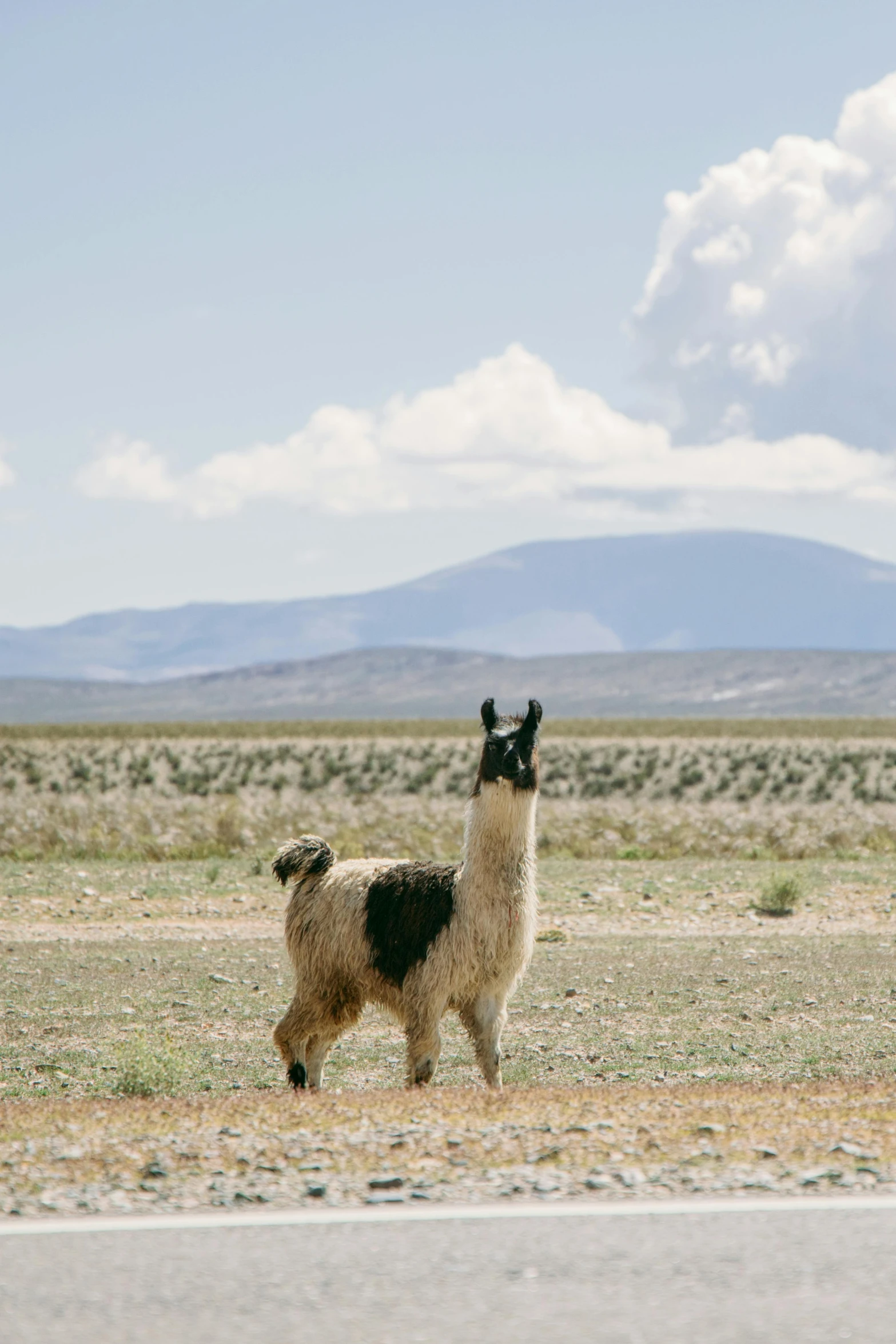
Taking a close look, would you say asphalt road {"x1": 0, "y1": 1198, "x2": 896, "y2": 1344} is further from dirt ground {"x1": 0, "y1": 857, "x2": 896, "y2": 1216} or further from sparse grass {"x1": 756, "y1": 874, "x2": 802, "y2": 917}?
sparse grass {"x1": 756, "y1": 874, "x2": 802, "y2": 917}

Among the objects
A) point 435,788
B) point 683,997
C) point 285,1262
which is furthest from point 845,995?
point 435,788

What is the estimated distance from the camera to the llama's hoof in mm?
8742

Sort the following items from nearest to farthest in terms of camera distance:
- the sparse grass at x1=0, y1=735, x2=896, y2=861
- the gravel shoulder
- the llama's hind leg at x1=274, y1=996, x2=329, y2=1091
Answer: the gravel shoulder, the llama's hind leg at x1=274, y1=996, x2=329, y2=1091, the sparse grass at x1=0, y1=735, x2=896, y2=861

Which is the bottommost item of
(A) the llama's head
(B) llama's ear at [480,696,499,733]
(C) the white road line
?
(C) the white road line

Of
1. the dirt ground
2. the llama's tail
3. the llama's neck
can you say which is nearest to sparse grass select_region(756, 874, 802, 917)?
the dirt ground

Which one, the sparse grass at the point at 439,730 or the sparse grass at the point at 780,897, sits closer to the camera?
the sparse grass at the point at 780,897

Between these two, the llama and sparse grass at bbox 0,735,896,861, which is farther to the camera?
sparse grass at bbox 0,735,896,861

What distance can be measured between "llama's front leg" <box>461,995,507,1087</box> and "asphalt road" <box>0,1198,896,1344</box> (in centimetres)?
272

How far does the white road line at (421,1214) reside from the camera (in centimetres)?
537

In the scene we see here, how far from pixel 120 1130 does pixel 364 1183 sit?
1455mm

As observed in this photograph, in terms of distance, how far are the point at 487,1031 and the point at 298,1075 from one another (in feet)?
3.96

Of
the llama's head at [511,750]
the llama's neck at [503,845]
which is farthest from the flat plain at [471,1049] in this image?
the llama's head at [511,750]

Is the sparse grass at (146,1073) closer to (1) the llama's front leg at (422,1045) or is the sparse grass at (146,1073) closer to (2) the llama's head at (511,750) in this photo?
(1) the llama's front leg at (422,1045)

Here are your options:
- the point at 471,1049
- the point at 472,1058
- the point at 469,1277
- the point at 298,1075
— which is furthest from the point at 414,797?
the point at 469,1277
